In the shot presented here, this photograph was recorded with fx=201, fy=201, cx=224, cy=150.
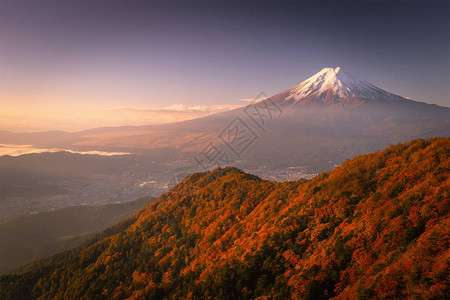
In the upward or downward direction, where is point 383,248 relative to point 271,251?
upward

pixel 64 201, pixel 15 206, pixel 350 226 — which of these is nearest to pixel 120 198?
pixel 64 201

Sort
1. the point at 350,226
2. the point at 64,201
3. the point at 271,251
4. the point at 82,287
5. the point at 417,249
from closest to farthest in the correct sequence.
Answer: the point at 417,249 < the point at 350,226 < the point at 271,251 < the point at 82,287 < the point at 64,201

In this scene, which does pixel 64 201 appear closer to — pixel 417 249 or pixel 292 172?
pixel 292 172

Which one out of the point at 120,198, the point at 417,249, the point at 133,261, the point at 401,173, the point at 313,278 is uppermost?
the point at 401,173

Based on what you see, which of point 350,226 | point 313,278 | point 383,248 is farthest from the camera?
point 350,226

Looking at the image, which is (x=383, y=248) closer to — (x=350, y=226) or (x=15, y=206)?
(x=350, y=226)

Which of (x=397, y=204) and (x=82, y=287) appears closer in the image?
(x=397, y=204)
